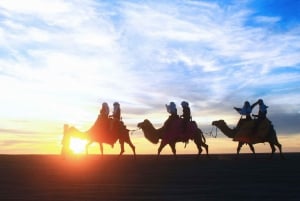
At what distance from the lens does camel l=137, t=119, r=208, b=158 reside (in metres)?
28.3

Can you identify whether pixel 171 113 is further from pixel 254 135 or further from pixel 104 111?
pixel 254 135

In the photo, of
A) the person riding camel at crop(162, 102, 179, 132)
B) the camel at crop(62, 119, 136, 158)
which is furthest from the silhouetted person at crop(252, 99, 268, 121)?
the camel at crop(62, 119, 136, 158)

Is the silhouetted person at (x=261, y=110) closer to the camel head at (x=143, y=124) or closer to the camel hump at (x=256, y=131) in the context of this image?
the camel hump at (x=256, y=131)

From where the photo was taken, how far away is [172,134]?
28.3m

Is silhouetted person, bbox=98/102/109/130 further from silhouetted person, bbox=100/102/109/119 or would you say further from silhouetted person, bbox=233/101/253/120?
silhouetted person, bbox=233/101/253/120

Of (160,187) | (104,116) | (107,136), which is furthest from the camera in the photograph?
(104,116)

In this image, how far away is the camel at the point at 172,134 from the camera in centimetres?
2833

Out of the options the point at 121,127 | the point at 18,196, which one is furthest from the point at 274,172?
the point at 121,127

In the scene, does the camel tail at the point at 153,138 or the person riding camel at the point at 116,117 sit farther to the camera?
the camel tail at the point at 153,138

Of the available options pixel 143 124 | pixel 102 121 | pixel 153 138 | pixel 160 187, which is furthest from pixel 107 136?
pixel 160 187

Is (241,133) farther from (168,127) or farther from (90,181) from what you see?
(90,181)

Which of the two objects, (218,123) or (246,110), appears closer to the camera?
(246,110)

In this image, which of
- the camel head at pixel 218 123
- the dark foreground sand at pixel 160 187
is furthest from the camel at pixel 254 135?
the dark foreground sand at pixel 160 187

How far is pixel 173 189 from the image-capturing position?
13.4m
